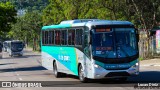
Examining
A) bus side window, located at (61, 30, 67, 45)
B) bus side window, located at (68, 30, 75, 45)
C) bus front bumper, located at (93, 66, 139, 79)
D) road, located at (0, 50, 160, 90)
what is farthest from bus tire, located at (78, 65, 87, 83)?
bus side window, located at (61, 30, 67, 45)

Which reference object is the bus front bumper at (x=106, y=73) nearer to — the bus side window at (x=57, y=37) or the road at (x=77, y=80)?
the road at (x=77, y=80)

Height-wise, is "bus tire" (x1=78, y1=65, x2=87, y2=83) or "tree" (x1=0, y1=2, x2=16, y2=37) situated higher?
"tree" (x1=0, y1=2, x2=16, y2=37)

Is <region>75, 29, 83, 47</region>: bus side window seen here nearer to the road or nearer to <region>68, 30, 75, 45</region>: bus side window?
<region>68, 30, 75, 45</region>: bus side window

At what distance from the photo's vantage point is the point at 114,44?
18359 mm

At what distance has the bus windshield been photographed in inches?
717

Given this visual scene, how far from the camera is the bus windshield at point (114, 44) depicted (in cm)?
1820

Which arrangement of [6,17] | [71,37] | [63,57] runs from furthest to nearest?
[6,17] < [63,57] < [71,37]

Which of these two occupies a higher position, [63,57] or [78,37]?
[78,37]

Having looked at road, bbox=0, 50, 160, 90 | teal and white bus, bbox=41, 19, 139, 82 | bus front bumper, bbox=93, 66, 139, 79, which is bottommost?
road, bbox=0, 50, 160, 90

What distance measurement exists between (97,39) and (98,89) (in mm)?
2929

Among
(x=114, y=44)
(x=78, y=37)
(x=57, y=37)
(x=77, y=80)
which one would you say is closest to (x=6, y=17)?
(x=57, y=37)

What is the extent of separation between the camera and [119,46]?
1838 centimetres

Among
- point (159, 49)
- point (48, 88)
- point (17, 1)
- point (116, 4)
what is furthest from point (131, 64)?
point (17, 1)

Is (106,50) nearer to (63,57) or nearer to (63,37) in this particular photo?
(63,37)
